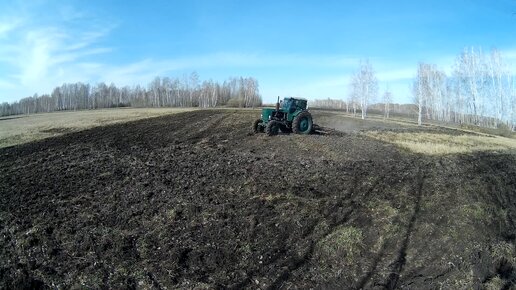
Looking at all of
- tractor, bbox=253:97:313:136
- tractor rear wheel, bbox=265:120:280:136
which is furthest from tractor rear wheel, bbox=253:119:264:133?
tractor rear wheel, bbox=265:120:280:136

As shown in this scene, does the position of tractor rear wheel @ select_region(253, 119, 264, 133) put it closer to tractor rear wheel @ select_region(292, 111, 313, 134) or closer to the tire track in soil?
tractor rear wheel @ select_region(292, 111, 313, 134)

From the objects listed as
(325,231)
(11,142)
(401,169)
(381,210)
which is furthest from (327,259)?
(11,142)

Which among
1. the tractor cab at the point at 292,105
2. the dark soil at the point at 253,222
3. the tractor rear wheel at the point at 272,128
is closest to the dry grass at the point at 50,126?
the dark soil at the point at 253,222

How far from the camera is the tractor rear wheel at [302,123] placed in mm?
20844

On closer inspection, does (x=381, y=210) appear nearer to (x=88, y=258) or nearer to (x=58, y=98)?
(x=88, y=258)

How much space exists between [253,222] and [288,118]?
41.8 ft

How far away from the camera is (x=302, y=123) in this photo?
21.5m

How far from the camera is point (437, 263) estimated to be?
7.62m

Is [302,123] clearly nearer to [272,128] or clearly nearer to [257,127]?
[272,128]

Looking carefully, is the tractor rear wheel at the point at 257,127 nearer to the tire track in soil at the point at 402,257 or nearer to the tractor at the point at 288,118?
the tractor at the point at 288,118

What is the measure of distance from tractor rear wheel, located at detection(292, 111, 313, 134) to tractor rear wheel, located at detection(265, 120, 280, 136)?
3.18ft

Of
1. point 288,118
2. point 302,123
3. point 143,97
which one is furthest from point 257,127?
point 143,97

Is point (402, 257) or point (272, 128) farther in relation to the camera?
point (272, 128)

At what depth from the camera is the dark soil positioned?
7.20 meters
